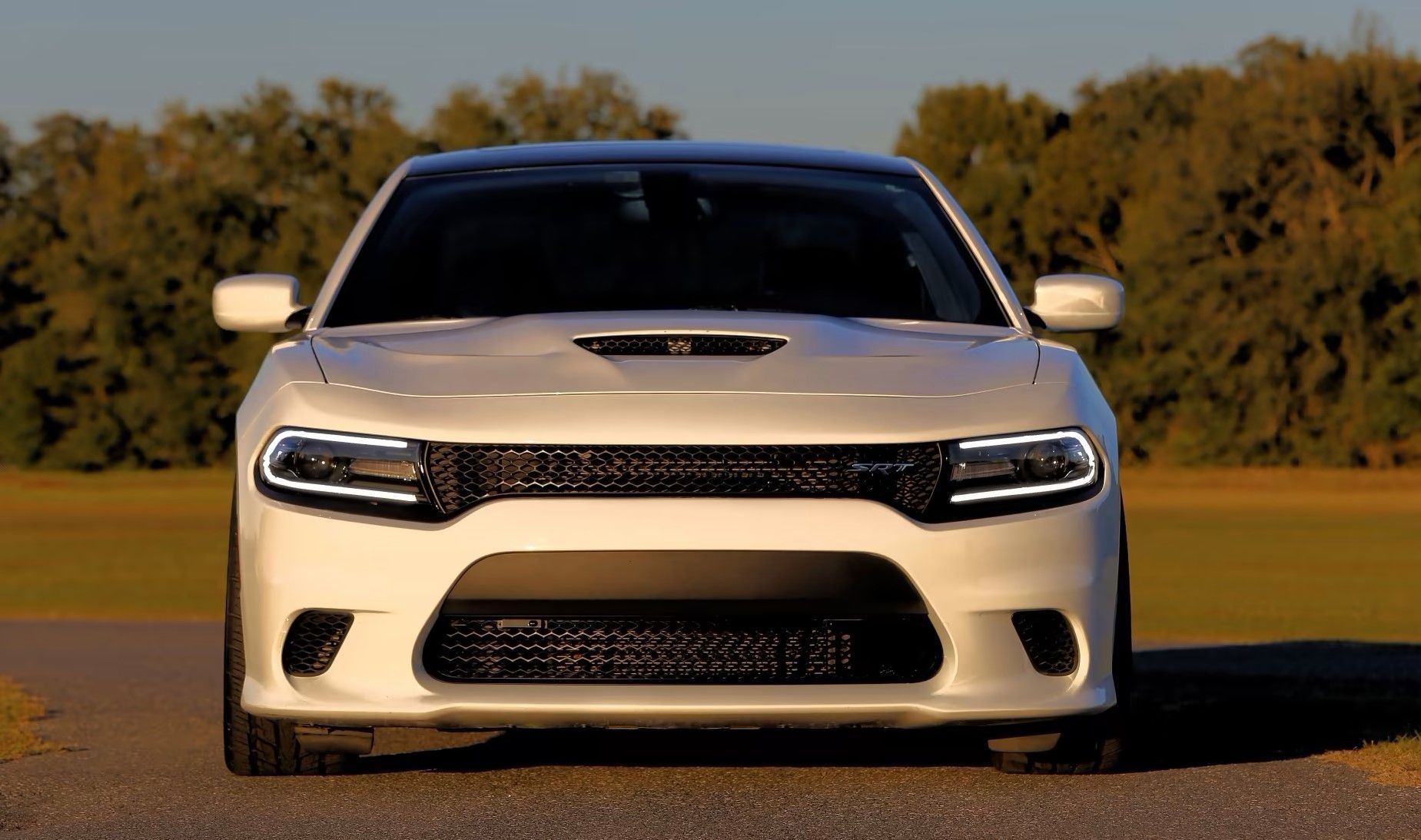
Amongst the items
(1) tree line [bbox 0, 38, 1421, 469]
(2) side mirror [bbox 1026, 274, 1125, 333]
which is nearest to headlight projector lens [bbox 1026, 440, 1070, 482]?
(2) side mirror [bbox 1026, 274, 1125, 333]

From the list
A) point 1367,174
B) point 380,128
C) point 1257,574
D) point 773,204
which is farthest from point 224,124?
point 773,204

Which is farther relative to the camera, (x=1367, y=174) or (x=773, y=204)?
(x=1367, y=174)

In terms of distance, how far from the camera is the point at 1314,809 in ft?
16.9

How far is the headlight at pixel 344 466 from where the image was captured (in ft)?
16.0

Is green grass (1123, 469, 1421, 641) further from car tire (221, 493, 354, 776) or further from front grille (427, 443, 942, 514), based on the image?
front grille (427, 443, 942, 514)

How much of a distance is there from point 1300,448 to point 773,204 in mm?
60142

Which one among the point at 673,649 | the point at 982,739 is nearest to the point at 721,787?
the point at 673,649

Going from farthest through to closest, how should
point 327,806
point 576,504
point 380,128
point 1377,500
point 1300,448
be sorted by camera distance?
point 380,128 → point 1300,448 → point 1377,500 → point 327,806 → point 576,504

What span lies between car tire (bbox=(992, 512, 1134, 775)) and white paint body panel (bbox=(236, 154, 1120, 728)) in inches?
4.0

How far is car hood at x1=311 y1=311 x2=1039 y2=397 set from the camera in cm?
496

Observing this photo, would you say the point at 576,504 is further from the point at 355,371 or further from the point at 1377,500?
the point at 1377,500

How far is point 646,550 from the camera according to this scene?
4.72m

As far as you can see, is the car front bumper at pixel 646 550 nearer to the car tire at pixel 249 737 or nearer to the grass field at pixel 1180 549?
Answer: the car tire at pixel 249 737

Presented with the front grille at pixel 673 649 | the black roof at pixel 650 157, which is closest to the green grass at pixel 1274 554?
the black roof at pixel 650 157
